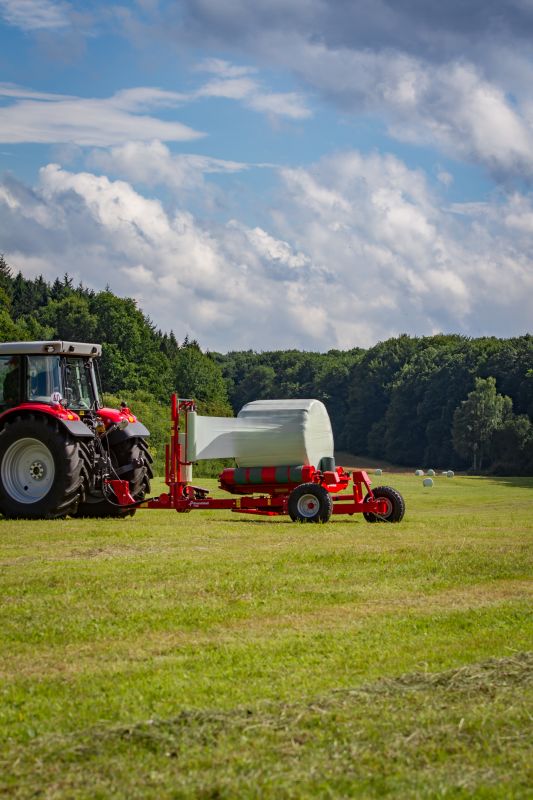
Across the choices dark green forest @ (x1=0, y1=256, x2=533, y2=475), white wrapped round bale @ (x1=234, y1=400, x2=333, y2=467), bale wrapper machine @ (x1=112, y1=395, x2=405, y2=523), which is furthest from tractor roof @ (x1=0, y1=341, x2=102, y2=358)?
dark green forest @ (x1=0, y1=256, x2=533, y2=475)

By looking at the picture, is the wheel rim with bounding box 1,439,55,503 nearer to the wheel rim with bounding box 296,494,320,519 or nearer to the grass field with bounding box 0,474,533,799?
the wheel rim with bounding box 296,494,320,519

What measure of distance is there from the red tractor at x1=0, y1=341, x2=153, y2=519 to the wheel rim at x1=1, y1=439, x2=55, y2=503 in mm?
16

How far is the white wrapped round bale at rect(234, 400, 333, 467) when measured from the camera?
63.6 ft

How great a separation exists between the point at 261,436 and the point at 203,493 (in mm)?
1442

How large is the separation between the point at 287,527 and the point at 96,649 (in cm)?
980

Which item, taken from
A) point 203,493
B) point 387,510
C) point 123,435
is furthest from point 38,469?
point 387,510

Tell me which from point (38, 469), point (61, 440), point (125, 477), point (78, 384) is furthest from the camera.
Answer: point (78, 384)

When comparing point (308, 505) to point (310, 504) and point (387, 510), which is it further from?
point (387, 510)

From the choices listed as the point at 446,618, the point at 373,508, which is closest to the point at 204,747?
the point at 446,618

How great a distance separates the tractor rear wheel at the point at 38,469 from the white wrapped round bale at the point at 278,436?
3111 millimetres

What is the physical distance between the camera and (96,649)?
8.08 meters

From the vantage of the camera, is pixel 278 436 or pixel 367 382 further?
pixel 367 382

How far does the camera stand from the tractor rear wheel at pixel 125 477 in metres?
19.3

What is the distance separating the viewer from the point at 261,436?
19.5 metres
